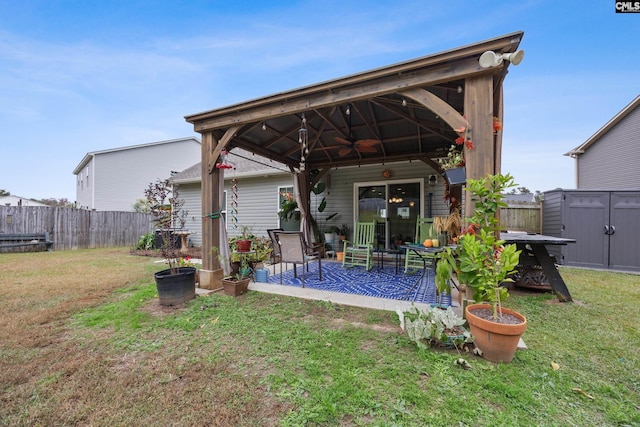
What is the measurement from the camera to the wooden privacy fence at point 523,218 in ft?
22.2

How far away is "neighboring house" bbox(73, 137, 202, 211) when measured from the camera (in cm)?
1438

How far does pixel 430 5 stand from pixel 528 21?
2.14 m

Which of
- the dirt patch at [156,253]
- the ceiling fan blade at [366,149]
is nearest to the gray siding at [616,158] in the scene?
the ceiling fan blade at [366,149]

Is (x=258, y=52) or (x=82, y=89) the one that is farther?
(x=82, y=89)

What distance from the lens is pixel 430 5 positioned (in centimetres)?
→ 609

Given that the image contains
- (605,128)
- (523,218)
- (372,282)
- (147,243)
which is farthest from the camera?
(147,243)

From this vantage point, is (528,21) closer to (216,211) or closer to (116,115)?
(216,211)

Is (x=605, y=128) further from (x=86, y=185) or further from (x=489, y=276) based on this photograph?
(x=86, y=185)

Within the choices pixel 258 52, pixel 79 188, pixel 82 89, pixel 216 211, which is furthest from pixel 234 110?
pixel 79 188

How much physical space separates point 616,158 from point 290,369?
522 inches

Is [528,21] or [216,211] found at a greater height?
[528,21]

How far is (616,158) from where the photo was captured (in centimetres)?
902

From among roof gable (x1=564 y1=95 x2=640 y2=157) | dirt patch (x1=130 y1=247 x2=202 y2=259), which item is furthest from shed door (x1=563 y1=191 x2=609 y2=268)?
dirt patch (x1=130 y1=247 x2=202 y2=259)

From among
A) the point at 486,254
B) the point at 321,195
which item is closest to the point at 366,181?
the point at 321,195
